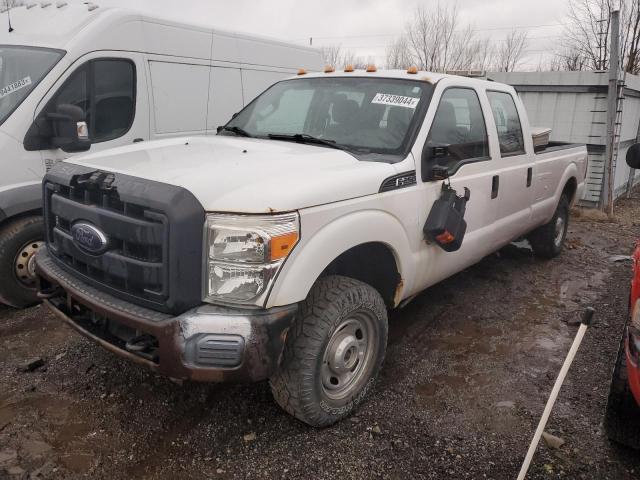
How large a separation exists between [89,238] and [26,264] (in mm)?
2160

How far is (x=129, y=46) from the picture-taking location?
502cm

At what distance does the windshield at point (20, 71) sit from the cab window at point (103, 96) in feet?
0.63

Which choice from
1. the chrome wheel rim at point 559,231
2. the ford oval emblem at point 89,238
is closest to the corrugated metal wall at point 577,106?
the chrome wheel rim at point 559,231

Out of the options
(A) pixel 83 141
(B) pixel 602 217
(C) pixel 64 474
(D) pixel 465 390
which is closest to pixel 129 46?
(A) pixel 83 141

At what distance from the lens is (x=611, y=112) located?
8.70 meters

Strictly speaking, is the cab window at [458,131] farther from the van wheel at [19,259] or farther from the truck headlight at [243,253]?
the van wheel at [19,259]

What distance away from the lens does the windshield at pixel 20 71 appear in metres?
4.22

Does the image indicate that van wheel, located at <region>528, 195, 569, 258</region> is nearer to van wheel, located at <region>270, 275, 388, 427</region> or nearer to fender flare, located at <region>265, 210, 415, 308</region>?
fender flare, located at <region>265, 210, 415, 308</region>

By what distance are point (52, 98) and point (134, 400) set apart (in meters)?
2.75

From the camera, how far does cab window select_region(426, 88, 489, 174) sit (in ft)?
11.6

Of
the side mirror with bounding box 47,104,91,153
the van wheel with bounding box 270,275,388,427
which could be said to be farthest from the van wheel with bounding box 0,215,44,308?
Answer: the van wheel with bounding box 270,275,388,427

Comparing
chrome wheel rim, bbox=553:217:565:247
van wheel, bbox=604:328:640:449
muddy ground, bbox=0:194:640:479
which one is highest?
chrome wheel rim, bbox=553:217:565:247

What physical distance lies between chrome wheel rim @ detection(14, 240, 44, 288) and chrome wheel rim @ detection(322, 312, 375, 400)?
2838 millimetres

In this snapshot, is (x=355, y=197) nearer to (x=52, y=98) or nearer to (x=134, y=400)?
(x=134, y=400)
